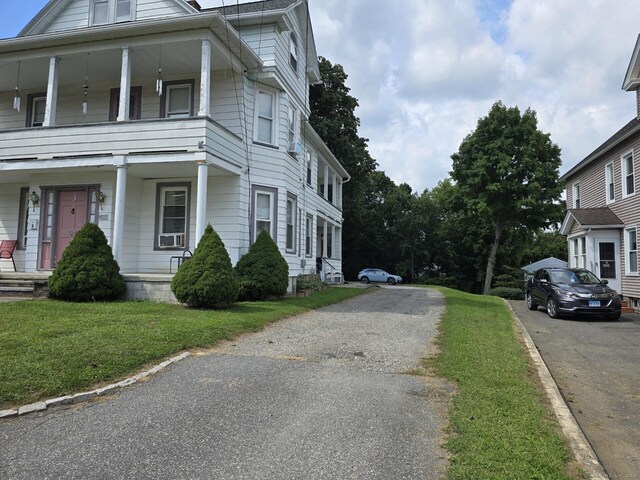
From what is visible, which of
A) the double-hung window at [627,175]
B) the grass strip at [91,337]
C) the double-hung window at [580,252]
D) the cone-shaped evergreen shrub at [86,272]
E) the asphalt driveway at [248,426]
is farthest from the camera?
the double-hung window at [580,252]

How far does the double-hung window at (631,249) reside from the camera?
57.3ft

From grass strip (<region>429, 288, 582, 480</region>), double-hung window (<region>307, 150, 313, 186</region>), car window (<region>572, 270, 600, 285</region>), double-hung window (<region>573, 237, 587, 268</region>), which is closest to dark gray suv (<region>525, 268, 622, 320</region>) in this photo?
car window (<region>572, 270, 600, 285</region>)

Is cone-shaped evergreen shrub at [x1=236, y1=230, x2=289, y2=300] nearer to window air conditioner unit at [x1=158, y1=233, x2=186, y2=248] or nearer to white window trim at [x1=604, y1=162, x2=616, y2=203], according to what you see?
window air conditioner unit at [x1=158, y1=233, x2=186, y2=248]

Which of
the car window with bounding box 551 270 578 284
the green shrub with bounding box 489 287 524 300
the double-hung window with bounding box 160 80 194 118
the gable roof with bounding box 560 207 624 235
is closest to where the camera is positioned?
the car window with bounding box 551 270 578 284

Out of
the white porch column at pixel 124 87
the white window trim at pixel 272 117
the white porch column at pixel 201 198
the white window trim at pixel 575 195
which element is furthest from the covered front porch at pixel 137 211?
the white window trim at pixel 575 195

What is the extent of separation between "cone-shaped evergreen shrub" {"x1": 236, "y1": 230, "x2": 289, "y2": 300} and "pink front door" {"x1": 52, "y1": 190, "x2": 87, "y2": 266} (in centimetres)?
521

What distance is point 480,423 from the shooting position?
4.21m

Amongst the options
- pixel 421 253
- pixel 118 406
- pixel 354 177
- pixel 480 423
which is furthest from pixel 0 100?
pixel 421 253

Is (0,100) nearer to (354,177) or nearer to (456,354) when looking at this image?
(456,354)

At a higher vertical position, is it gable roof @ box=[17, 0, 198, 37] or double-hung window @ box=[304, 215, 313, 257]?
gable roof @ box=[17, 0, 198, 37]

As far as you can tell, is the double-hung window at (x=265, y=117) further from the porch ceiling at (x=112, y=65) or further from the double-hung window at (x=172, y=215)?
the double-hung window at (x=172, y=215)

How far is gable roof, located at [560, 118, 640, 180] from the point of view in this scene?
16.9 metres

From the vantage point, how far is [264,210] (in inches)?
583

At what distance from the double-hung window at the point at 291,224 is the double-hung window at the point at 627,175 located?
509 inches
